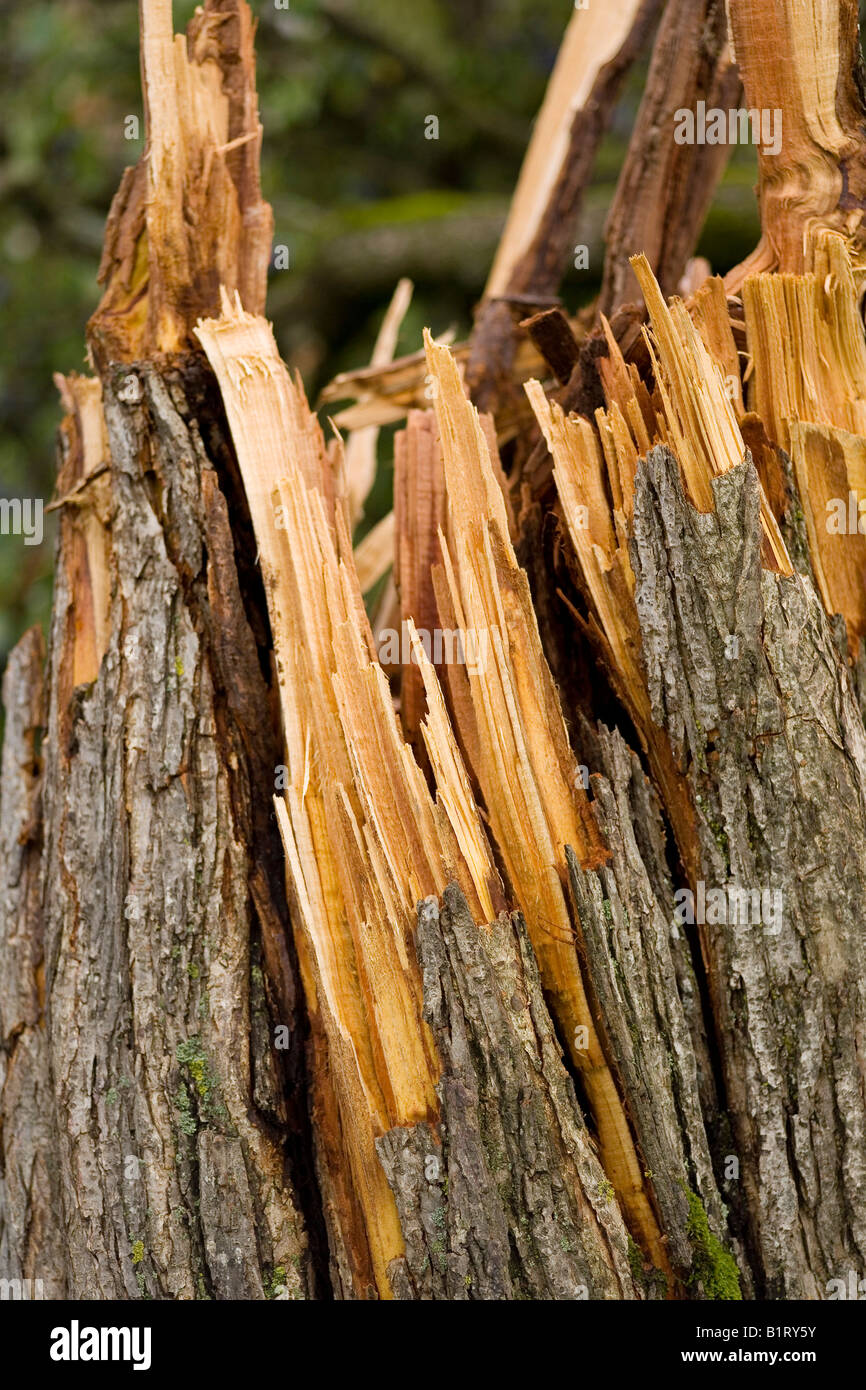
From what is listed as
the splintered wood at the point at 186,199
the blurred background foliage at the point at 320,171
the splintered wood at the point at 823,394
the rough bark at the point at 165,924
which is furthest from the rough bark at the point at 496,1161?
the blurred background foliage at the point at 320,171

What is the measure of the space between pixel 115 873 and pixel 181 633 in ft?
1.42

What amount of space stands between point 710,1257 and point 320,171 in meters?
4.98

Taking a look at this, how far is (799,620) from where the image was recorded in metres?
1.75

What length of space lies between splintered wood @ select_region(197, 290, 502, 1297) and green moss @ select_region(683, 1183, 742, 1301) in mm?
423

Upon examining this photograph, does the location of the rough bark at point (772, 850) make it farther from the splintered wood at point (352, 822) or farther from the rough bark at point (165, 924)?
the rough bark at point (165, 924)

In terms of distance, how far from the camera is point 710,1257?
166cm

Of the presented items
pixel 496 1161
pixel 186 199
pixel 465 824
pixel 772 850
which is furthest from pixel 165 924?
pixel 186 199

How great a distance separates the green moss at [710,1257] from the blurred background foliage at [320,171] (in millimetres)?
2866

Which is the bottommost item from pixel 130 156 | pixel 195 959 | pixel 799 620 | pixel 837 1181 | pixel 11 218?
pixel 837 1181

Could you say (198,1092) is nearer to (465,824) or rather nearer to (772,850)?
(465,824)

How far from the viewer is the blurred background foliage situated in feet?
13.6

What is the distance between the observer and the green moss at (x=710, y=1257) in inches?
65.4

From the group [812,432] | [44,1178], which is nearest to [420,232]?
[812,432]
